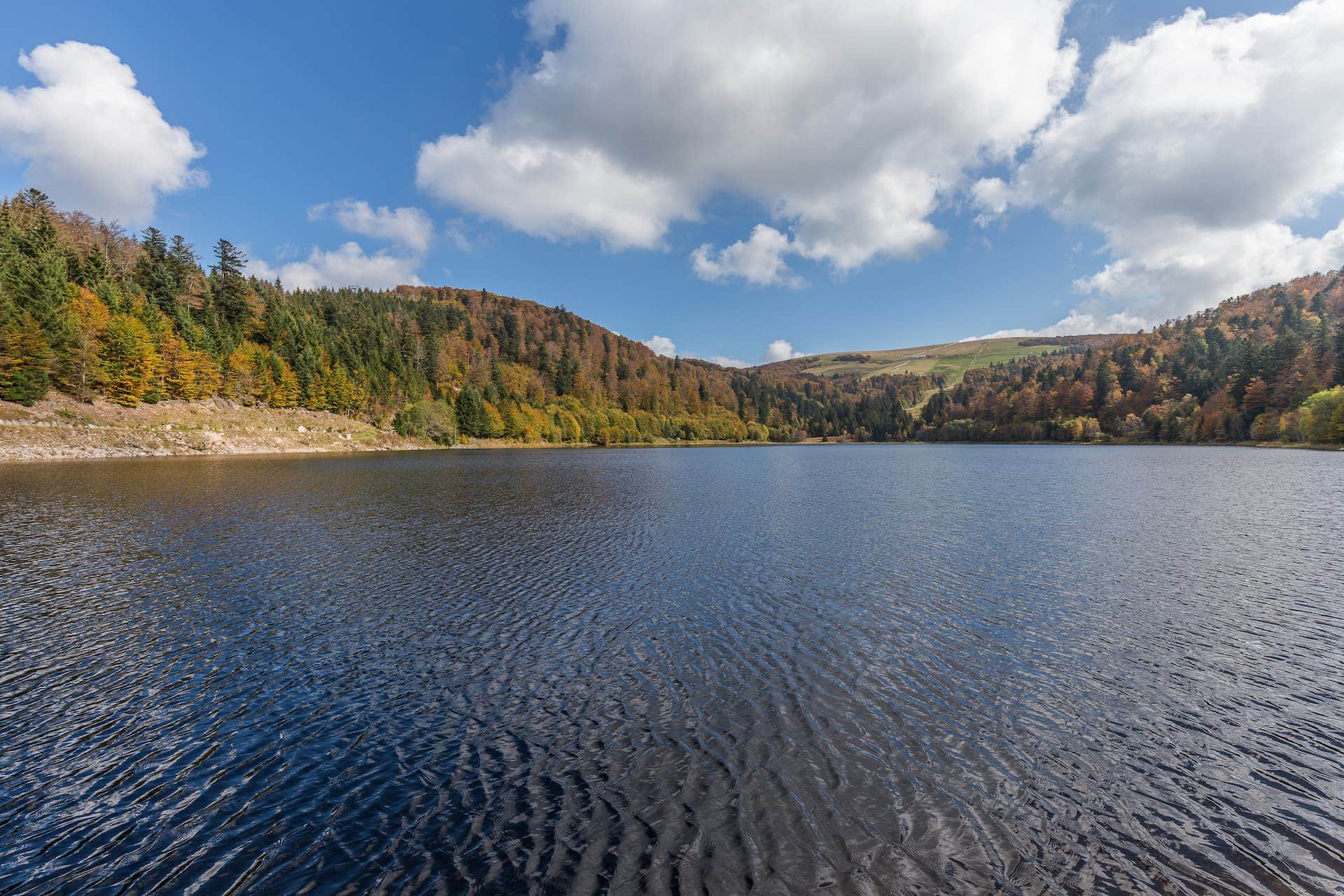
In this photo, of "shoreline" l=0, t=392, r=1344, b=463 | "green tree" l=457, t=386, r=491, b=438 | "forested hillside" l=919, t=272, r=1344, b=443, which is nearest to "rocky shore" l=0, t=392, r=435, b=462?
"shoreline" l=0, t=392, r=1344, b=463

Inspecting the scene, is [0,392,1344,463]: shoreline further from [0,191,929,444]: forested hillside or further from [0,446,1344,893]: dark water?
[0,446,1344,893]: dark water

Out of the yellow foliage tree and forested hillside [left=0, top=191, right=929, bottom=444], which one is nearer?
forested hillside [left=0, top=191, right=929, bottom=444]

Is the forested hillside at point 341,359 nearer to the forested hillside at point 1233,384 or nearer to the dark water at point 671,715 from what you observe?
the forested hillside at point 1233,384

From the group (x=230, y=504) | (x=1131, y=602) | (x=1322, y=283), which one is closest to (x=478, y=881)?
(x=1131, y=602)

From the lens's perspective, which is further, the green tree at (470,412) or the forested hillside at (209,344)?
the green tree at (470,412)

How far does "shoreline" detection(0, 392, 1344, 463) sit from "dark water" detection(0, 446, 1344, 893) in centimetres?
7086

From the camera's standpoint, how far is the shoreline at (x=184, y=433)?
7444 cm

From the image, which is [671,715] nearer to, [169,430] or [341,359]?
[169,430]

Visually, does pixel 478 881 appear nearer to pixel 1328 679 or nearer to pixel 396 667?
pixel 396 667

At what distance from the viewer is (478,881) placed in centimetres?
781

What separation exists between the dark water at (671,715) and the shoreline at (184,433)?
7086cm

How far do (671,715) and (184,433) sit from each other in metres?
116

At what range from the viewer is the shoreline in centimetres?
7444

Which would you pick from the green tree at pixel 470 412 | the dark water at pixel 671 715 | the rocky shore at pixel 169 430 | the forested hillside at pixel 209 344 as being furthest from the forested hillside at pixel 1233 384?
the rocky shore at pixel 169 430
